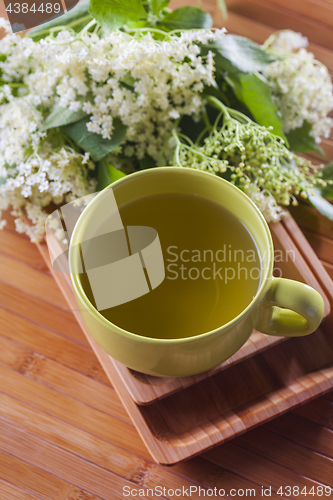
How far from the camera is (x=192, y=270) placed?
69 cm

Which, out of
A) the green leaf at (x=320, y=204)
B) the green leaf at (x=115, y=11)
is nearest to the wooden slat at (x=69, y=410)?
the green leaf at (x=320, y=204)

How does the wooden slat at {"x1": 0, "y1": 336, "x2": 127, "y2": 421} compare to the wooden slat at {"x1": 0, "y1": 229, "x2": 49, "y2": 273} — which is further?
the wooden slat at {"x1": 0, "y1": 229, "x2": 49, "y2": 273}

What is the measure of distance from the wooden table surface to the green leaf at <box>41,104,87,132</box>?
326mm

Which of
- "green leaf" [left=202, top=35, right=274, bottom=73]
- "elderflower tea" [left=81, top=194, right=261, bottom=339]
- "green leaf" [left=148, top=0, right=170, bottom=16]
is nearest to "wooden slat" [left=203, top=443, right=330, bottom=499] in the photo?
"elderflower tea" [left=81, top=194, right=261, bottom=339]

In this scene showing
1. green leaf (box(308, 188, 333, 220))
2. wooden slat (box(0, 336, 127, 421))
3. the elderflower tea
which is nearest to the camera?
the elderflower tea

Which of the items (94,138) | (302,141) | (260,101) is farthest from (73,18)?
(302,141)

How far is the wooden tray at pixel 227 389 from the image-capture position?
671 mm

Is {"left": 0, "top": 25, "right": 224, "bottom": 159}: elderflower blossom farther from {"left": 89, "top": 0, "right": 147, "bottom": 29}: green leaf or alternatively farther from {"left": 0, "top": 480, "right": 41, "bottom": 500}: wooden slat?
{"left": 0, "top": 480, "right": 41, "bottom": 500}: wooden slat

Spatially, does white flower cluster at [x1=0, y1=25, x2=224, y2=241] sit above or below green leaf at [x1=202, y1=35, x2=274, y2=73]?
below

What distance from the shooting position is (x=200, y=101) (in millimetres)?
828

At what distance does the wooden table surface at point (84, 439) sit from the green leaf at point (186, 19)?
597 mm

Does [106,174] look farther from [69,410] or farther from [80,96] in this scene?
[69,410]

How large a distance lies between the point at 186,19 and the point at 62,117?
0.33 metres

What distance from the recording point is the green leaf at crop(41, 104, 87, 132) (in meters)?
0.80
